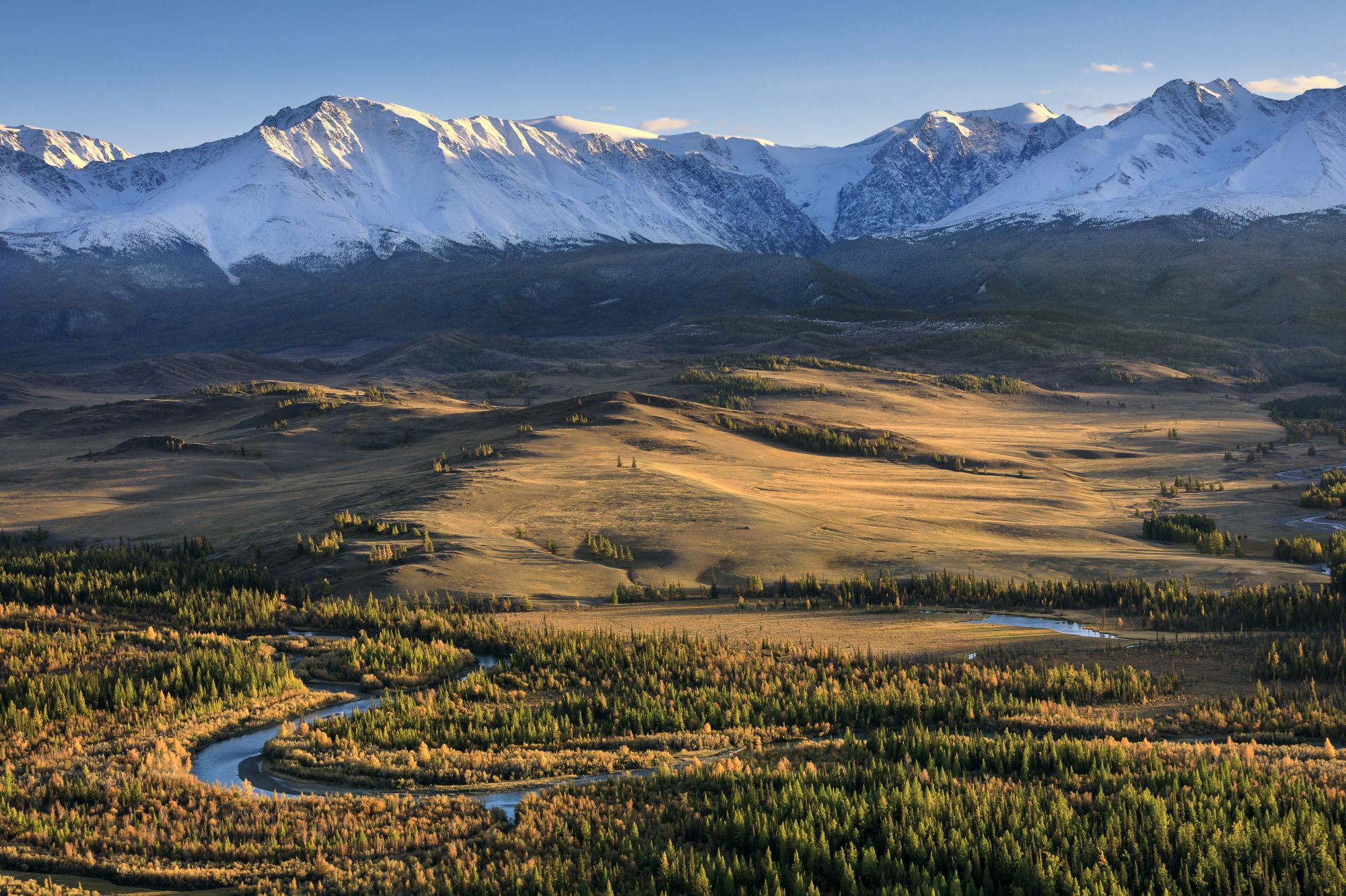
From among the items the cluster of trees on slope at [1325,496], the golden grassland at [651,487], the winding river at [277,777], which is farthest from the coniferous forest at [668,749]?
the cluster of trees on slope at [1325,496]

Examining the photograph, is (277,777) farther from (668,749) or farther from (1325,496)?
(1325,496)

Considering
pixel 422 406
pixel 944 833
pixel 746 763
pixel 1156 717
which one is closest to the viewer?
pixel 944 833

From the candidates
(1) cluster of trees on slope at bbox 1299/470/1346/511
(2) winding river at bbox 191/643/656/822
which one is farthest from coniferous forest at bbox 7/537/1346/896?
(1) cluster of trees on slope at bbox 1299/470/1346/511

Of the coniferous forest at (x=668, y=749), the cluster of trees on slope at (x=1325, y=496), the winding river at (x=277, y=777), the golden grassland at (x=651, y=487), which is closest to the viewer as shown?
the coniferous forest at (x=668, y=749)

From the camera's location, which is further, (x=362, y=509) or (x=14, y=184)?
(x=14, y=184)

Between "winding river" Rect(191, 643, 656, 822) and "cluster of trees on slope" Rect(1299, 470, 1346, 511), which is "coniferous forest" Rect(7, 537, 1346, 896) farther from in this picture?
"cluster of trees on slope" Rect(1299, 470, 1346, 511)

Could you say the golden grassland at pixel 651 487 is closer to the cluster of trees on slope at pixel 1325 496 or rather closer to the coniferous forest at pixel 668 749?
the cluster of trees on slope at pixel 1325 496

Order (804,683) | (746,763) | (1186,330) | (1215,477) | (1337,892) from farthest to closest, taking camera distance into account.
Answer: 1. (1186,330)
2. (1215,477)
3. (804,683)
4. (746,763)
5. (1337,892)

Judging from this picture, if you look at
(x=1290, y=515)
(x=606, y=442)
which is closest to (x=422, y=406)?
(x=606, y=442)

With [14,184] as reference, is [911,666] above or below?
below

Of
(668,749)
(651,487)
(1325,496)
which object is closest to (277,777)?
(668,749)

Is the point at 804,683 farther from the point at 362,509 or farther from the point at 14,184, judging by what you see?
the point at 14,184
